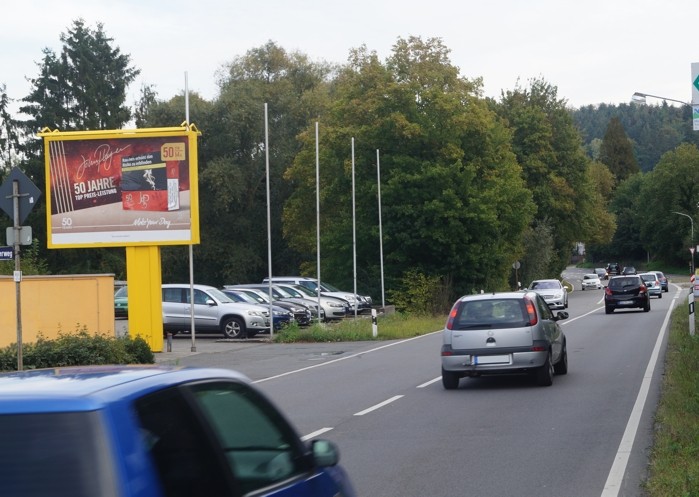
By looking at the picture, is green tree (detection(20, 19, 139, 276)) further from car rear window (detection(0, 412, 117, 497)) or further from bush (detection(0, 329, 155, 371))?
car rear window (detection(0, 412, 117, 497))

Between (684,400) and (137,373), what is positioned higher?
(137,373)

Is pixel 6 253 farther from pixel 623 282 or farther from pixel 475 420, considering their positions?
pixel 623 282

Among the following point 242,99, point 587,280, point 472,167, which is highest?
point 242,99

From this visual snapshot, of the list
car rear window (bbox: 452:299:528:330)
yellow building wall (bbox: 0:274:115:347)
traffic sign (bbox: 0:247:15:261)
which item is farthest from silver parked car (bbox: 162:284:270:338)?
car rear window (bbox: 452:299:528:330)

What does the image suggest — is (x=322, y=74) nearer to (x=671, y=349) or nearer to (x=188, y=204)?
(x=188, y=204)

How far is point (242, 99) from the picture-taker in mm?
65812

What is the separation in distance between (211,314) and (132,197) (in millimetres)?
5892

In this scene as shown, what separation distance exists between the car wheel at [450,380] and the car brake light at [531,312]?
1483 mm

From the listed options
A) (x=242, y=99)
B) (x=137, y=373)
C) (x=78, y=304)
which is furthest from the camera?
(x=242, y=99)

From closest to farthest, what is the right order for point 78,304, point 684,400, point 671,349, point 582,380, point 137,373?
point 137,373 → point 684,400 → point 582,380 → point 671,349 → point 78,304

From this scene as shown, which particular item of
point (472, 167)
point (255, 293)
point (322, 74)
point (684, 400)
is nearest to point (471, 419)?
point (684, 400)

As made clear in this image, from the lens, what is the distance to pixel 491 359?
16.6 metres

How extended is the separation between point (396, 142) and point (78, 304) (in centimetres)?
2881

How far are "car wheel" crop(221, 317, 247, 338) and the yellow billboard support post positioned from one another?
4.79 meters
